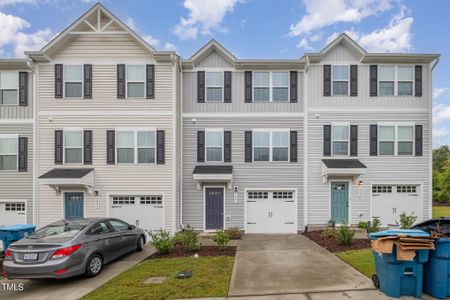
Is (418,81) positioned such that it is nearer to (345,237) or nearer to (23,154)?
(345,237)

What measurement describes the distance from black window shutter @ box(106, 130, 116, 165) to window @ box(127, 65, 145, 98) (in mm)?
1950

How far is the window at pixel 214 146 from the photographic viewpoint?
531 inches

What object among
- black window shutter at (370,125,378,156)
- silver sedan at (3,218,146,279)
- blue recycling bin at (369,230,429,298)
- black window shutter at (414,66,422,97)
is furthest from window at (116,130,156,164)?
black window shutter at (414,66,422,97)

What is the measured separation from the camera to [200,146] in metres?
13.4

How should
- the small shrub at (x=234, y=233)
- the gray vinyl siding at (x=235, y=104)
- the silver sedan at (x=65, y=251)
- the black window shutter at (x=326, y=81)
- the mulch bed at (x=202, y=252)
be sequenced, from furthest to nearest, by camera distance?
1. the gray vinyl siding at (x=235, y=104)
2. the black window shutter at (x=326, y=81)
3. the small shrub at (x=234, y=233)
4. the mulch bed at (x=202, y=252)
5. the silver sedan at (x=65, y=251)

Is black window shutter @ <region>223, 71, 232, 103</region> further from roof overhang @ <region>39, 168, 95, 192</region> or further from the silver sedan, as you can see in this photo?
the silver sedan

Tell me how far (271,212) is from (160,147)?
605 cm

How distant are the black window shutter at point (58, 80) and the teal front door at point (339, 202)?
13363mm

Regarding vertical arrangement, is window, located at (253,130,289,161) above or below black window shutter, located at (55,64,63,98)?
below

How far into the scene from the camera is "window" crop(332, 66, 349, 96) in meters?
13.5

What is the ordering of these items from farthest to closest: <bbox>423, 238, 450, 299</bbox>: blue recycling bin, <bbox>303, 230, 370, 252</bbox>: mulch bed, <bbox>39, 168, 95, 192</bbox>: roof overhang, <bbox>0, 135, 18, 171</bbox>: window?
<bbox>0, 135, 18, 171</bbox>: window, <bbox>39, 168, 95, 192</bbox>: roof overhang, <bbox>303, 230, 370, 252</bbox>: mulch bed, <bbox>423, 238, 450, 299</bbox>: blue recycling bin

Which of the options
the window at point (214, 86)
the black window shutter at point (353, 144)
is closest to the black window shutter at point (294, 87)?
the black window shutter at point (353, 144)

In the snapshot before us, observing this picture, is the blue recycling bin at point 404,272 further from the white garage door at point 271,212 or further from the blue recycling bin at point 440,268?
the white garage door at point 271,212

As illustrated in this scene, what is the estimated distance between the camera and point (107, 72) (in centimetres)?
1286
